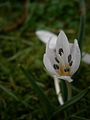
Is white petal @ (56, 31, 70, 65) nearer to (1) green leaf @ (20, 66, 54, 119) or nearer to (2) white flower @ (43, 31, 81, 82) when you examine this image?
(2) white flower @ (43, 31, 81, 82)

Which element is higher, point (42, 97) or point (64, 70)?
point (64, 70)

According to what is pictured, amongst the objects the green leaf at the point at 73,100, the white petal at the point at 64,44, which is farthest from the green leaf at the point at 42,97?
the white petal at the point at 64,44

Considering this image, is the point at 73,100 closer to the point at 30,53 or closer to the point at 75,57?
the point at 75,57

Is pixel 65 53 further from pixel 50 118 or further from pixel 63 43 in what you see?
pixel 50 118

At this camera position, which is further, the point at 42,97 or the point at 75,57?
the point at 42,97

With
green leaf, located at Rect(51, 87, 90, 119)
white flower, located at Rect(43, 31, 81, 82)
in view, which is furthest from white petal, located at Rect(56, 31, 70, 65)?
green leaf, located at Rect(51, 87, 90, 119)

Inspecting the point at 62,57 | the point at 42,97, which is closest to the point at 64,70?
the point at 62,57
